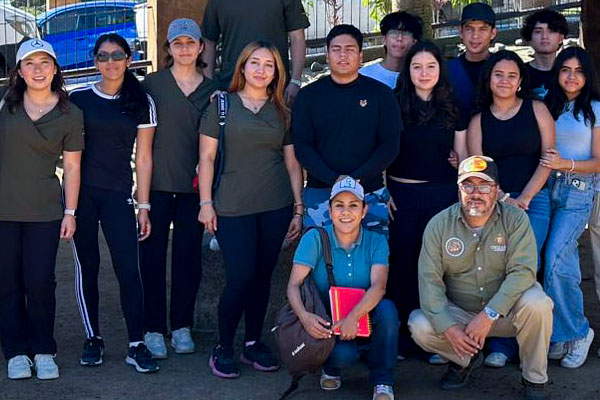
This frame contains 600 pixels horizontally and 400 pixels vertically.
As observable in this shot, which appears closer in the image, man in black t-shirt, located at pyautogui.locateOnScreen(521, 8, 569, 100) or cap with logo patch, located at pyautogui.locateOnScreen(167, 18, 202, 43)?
cap with logo patch, located at pyautogui.locateOnScreen(167, 18, 202, 43)

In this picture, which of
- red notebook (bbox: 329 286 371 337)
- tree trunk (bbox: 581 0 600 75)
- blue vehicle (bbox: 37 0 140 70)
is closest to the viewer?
red notebook (bbox: 329 286 371 337)

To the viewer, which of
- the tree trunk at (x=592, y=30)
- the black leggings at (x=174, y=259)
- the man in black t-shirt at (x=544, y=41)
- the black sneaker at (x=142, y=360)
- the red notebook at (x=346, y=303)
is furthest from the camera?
the tree trunk at (x=592, y=30)

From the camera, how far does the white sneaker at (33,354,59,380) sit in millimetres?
6293

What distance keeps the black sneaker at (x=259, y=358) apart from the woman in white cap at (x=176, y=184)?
0.45 m

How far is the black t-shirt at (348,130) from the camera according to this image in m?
6.25

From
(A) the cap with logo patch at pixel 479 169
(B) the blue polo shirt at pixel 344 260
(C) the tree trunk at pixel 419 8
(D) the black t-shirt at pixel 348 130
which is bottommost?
(B) the blue polo shirt at pixel 344 260

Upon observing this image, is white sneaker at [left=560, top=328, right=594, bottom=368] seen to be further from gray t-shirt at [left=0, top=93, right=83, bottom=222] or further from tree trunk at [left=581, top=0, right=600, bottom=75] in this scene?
tree trunk at [left=581, top=0, right=600, bottom=75]

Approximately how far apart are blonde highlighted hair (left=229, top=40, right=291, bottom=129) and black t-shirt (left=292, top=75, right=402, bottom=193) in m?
0.14

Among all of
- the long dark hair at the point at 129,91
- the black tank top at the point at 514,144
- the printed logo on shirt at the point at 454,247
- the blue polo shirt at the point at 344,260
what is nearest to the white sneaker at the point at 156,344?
the blue polo shirt at the point at 344,260

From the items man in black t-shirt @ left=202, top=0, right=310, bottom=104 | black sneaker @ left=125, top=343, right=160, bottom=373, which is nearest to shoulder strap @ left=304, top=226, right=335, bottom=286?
man in black t-shirt @ left=202, top=0, right=310, bottom=104

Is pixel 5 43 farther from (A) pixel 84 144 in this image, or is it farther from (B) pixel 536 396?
(B) pixel 536 396

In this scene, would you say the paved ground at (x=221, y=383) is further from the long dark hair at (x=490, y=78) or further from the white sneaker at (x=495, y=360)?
the long dark hair at (x=490, y=78)

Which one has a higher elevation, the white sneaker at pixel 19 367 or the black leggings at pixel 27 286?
the black leggings at pixel 27 286

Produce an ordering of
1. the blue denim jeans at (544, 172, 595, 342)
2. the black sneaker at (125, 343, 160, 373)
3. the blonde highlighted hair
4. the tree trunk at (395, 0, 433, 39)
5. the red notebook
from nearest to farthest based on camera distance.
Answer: the red notebook
the blonde highlighted hair
the black sneaker at (125, 343, 160, 373)
the blue denim jeans at (544, 172, 595, 342)
the tree trunk at (395, 0, 433, 39)
